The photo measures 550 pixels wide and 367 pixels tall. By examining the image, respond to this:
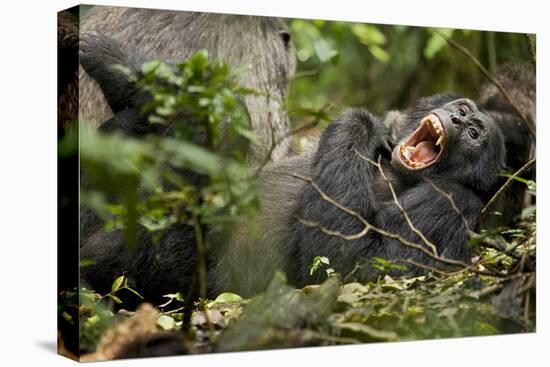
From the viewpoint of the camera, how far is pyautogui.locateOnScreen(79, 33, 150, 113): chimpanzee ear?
18.5 ft

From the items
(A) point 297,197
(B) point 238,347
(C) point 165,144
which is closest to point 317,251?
(A) point 297,197

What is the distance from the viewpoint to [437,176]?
6547 mm

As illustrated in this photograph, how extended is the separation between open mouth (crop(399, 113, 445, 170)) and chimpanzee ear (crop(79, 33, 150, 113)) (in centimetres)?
217

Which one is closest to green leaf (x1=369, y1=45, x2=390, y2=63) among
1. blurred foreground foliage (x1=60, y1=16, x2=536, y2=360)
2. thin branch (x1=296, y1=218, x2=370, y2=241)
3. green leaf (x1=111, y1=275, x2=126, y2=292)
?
blurred foreground foliage (x1=60, y1=16, x2=536, y2=360)

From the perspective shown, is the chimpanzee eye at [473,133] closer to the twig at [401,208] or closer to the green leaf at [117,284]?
the twig at [401,208]

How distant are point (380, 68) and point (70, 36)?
3.73 metres

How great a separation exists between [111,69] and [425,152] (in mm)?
2555

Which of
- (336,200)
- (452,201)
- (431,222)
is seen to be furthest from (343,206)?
(452,201)

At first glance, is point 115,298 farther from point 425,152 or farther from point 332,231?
point 425,152

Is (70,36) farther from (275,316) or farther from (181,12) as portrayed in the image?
(275,316)

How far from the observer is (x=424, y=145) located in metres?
6.75

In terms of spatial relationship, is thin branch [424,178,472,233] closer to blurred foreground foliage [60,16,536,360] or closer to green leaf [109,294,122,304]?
blurred foreground foliage [60,16,536,360]

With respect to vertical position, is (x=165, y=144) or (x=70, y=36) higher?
(x=70, y=36)

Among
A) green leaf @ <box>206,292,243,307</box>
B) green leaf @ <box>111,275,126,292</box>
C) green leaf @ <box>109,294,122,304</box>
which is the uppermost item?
green leaf @ <box>111,275,126,292</box>
